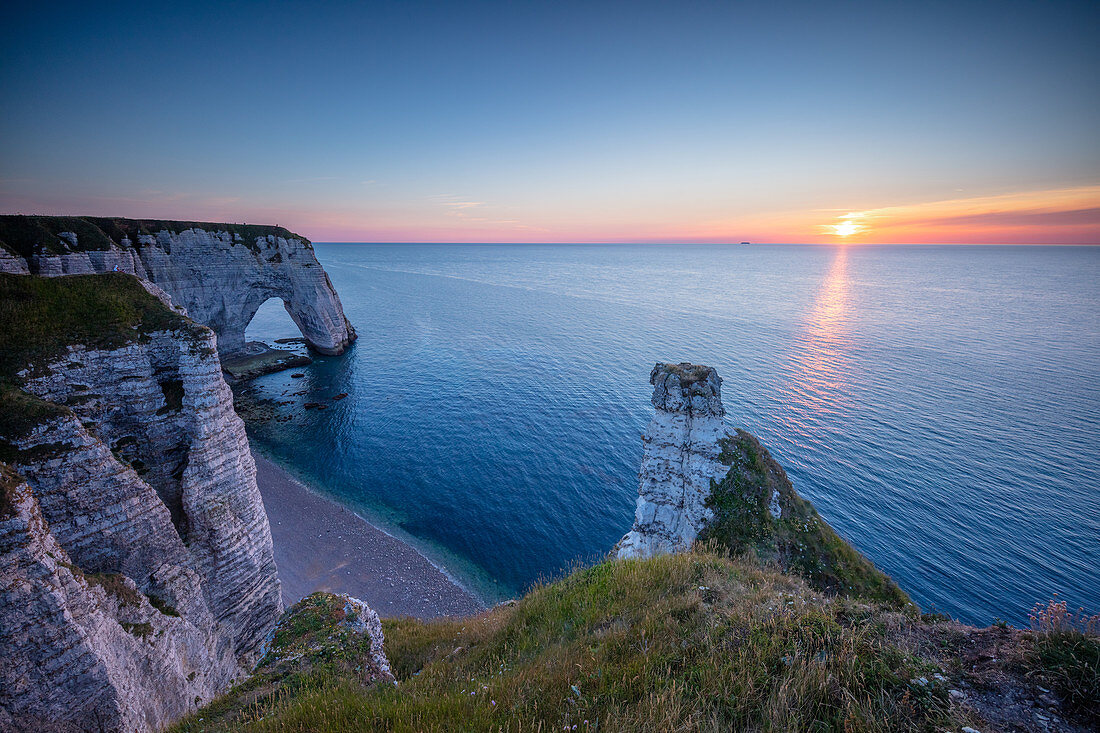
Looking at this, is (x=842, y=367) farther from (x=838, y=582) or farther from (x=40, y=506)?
(x=40, y=506)

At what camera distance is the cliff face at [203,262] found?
2934 centimetres

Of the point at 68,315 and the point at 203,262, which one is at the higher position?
the point at 203,262

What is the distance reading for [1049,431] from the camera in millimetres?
36812

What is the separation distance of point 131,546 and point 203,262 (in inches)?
1892

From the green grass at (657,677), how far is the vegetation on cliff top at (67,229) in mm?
39018

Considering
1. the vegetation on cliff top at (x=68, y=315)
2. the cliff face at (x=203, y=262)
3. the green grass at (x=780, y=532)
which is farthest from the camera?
the cliff face at (x=203, y=262)

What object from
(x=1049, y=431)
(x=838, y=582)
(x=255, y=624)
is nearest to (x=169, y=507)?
(x=255, y=624)

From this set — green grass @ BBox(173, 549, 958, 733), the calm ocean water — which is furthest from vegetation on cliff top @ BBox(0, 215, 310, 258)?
green grass @ BBox(173, 549, 958, 733)

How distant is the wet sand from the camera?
24859 mm

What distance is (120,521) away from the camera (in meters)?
12.1

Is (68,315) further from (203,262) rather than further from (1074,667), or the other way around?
(203,262)

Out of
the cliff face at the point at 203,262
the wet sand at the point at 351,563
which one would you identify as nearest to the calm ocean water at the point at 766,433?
the wet sand at the point at 351,563

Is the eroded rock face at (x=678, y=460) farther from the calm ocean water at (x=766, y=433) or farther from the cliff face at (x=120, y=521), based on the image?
the cliff face at (x=120, y=521)

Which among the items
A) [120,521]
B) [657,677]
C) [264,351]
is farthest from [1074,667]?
[264,351]
